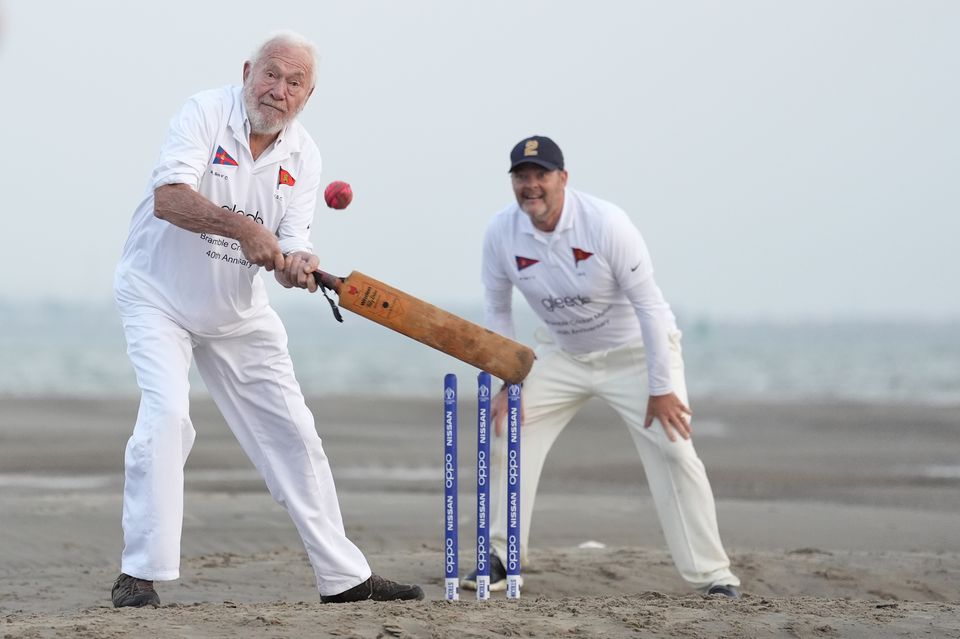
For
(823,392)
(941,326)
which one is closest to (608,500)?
(823,392)

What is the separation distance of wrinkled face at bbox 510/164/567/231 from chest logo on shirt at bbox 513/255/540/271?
227 millimetres

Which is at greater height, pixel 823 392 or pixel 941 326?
pixel 941 326

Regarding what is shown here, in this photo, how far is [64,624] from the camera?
4469 mm

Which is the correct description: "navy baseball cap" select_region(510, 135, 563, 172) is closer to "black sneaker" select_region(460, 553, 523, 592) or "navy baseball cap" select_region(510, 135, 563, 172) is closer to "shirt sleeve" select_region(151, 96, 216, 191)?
"shirt sleeve" select_region(151, 96, 216, 191)

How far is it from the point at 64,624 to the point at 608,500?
7056 mm

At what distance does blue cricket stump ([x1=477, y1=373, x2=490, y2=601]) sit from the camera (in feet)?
18.1

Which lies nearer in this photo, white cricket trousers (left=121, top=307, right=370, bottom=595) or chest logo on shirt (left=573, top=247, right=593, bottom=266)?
white cricket trousers (left=121, top=307, right=370, bottom=595)

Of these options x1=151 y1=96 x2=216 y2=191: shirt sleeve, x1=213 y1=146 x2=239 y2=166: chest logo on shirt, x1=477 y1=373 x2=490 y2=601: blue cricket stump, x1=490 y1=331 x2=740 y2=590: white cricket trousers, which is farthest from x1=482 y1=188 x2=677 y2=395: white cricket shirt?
x1=151 y1=96 x2=216 y2=191: shirt sleeve

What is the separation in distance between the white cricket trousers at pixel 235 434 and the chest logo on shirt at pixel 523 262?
160 centimetres

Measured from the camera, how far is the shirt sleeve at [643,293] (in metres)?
6.38

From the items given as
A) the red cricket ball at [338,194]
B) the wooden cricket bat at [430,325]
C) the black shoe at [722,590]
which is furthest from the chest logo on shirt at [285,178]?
the black shoe at [722,590]

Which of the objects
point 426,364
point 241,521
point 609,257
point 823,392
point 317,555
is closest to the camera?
point 317,555

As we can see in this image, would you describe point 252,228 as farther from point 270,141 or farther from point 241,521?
point 241,521

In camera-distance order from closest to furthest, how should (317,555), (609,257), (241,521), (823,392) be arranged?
(317,555) < (609,257) < (241,521) < (823,392)
